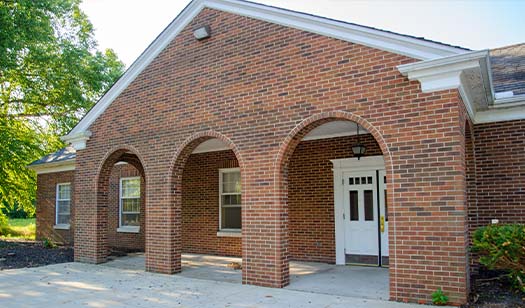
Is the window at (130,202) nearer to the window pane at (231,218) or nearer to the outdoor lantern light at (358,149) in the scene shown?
the window pane at (231,218)

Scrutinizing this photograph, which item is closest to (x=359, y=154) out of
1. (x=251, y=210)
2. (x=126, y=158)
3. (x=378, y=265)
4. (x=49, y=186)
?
(x=378, y=265)

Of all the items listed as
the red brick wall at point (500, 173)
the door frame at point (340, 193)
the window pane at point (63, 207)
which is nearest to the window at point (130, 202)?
the window pane at point (63, 207)

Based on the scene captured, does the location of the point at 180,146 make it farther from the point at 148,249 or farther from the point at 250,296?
the point at 250,296

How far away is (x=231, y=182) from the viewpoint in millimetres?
13273

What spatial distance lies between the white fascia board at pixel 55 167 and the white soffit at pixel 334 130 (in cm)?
1084

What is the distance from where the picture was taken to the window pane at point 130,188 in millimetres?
15570

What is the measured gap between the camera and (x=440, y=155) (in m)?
6.60

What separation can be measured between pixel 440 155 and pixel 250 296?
3927mm

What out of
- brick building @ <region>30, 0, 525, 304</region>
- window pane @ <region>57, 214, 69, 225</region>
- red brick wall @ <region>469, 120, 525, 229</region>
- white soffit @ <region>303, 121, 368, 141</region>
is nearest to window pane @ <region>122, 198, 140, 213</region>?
brick building @ <region>30, 0, 525, 304</region>

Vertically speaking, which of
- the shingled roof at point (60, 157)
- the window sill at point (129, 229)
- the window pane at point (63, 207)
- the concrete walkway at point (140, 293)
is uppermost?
the shingled roof at point (60, 157)

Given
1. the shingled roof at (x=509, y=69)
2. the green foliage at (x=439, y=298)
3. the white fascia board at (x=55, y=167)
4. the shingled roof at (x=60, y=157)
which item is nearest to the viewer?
the green foliage at (x=439, y=298)

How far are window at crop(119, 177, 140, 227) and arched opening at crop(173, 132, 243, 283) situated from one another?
2.45 metres

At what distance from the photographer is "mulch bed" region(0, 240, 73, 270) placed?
11906 mm

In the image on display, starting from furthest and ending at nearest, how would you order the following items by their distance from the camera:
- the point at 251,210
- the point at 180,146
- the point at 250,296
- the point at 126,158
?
the point at 126,158 < the point at 180,146 < the point at 251,210 < the point at 250,296
